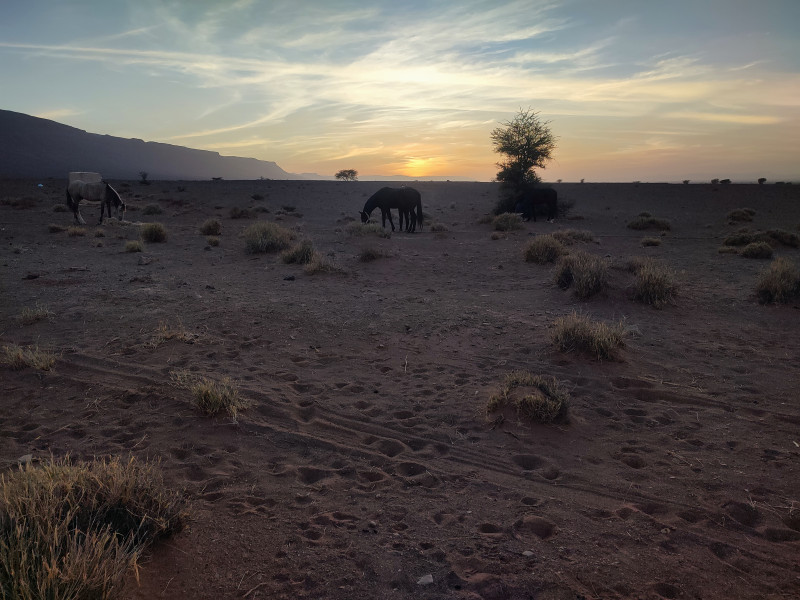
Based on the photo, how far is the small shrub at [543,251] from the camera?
1272cm

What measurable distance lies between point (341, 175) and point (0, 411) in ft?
228

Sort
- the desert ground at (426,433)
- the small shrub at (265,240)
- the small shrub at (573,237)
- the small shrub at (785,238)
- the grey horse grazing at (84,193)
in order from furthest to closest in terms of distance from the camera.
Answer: the grey horse grazing at (84,193)
the small shrub at (573,237)
the small shrub at (785,238)
the small shrub at (265,240)
the desert ground at (426,433)

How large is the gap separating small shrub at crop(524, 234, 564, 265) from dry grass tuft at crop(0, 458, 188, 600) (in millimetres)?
11264

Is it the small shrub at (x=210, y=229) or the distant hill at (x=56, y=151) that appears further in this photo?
the distant hill at (x=56, y=151)

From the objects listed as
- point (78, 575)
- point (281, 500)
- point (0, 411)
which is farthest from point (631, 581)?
point (0, 411)

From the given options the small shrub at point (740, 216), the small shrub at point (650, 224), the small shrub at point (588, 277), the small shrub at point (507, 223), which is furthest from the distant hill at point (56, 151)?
the small shrub at point (740, 216)

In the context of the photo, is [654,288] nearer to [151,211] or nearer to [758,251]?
[758,251]

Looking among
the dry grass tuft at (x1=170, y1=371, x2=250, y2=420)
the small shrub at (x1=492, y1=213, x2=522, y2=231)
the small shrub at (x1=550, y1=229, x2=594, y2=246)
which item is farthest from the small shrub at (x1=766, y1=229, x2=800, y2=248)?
the dry grass tuft at (x1=170, y1=371, x2=250, y2=420)

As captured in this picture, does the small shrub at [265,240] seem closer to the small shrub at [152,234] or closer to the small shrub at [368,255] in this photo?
the small shrub at [368,255]

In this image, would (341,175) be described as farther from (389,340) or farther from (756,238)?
(389,340)

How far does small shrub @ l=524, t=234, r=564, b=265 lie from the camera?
12.7 meters

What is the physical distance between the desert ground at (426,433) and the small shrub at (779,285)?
0.28 meters

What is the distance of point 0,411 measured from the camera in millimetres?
4590

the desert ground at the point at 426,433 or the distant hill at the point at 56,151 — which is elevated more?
the distant hill at the point at 56,151
